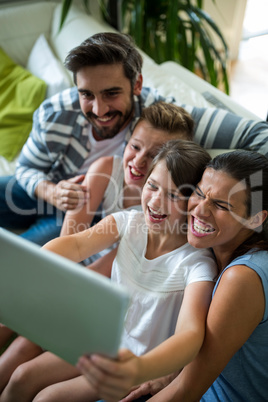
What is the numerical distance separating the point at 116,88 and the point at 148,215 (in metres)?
0.54

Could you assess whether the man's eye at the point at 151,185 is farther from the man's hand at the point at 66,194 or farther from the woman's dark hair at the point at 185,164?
the man's hand at the point at 66,194

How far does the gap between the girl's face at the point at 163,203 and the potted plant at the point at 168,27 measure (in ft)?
4.55

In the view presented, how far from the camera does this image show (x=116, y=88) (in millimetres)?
1471

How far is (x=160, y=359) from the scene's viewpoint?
819mm

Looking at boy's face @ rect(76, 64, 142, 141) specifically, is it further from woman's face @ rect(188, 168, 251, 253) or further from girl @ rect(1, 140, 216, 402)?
woman's face @ rect(188, 168, 251, 253)

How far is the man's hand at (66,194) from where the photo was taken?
145cm

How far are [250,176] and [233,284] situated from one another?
271 millimetres

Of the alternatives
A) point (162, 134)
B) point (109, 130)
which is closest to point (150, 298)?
point (162, 134)

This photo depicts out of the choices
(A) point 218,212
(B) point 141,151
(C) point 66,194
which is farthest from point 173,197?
(C) point 66,194

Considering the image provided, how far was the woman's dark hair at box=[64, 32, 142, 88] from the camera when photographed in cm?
139

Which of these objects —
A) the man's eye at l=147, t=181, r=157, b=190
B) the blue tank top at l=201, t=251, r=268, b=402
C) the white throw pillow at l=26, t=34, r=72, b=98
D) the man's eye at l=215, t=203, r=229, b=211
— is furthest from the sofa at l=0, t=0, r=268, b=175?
the blue tank top at l=201, t=251, r=268, b=402

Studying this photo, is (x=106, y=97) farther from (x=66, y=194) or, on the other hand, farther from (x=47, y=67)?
(x=47, y=67)

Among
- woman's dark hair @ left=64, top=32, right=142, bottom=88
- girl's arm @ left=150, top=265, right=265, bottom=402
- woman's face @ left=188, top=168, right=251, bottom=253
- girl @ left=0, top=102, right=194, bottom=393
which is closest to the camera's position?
girl's arm @ left=150, top=265, right=265, bottom=402

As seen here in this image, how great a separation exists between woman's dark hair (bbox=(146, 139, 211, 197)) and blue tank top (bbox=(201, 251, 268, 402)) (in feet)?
0.82
